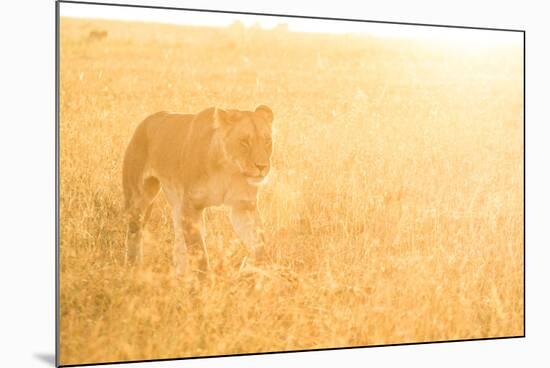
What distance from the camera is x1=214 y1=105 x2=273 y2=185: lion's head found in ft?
19.3

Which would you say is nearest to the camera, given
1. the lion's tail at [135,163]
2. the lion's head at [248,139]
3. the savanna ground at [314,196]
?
the savanna ground at [314,196]

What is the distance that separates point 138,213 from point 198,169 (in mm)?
397

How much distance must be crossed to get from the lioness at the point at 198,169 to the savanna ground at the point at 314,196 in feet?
0.21

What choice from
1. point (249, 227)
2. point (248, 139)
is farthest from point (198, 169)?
point (249, 227)

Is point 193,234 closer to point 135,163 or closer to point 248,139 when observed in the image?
point 135,163

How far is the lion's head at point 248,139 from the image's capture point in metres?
5.88

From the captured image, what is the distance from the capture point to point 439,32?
6.44 m

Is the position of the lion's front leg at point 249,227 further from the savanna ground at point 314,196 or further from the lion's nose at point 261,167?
the lion's nose at point 261,167

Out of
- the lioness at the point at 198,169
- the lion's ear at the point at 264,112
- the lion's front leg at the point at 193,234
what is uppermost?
the lion's ear at the point at 264,112

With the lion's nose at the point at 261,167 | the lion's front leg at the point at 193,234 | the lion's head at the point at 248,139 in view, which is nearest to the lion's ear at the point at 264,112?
the lion's head at the point at 248,139

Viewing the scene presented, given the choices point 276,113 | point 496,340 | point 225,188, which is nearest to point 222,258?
point 225,188

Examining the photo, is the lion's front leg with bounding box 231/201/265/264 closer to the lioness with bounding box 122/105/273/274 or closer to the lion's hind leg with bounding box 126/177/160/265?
the lioness with bounding box 122/105/273/274

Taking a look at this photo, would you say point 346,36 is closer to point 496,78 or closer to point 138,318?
point 496,78

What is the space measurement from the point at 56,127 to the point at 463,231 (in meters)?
2.45
